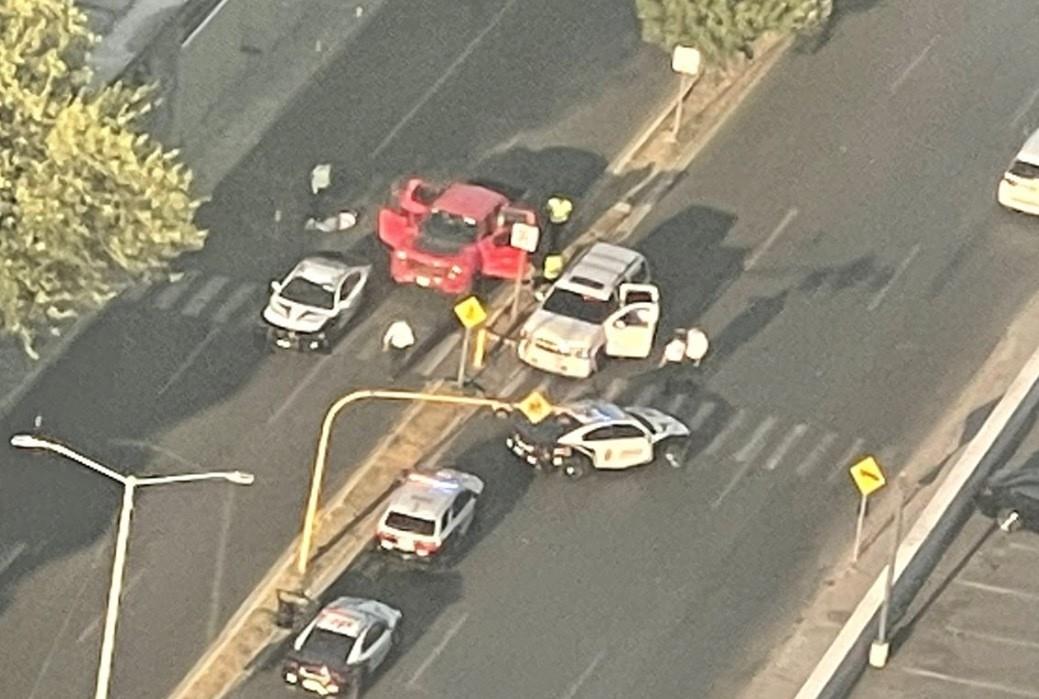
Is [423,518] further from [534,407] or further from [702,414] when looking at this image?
[702,414]

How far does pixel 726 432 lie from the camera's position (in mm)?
71938

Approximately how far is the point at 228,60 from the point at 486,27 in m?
7.11

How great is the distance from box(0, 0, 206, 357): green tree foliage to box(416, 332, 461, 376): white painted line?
27.4 feet

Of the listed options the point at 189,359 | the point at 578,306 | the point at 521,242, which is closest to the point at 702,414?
the point at 578,306

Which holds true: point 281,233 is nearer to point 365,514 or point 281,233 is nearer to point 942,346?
point 365,514

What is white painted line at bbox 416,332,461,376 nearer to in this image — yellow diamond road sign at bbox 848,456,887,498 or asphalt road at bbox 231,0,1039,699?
asphalt road at bbox 231,0,1039,699

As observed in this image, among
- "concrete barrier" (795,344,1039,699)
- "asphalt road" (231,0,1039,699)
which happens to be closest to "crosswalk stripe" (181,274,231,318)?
"asphalt road" (231,0,1039,699)

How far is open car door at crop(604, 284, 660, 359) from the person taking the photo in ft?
240

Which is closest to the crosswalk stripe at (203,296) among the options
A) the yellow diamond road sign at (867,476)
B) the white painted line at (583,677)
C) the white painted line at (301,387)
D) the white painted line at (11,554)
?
the white painted line at (301,387)

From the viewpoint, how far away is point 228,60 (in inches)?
3191

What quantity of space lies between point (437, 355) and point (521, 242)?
10.5ft

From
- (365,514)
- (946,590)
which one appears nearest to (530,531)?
(365,514)

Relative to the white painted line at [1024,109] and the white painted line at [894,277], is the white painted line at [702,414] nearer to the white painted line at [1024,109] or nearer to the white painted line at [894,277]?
the white painted line at [894,277]

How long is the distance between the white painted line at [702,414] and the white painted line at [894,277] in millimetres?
5321
